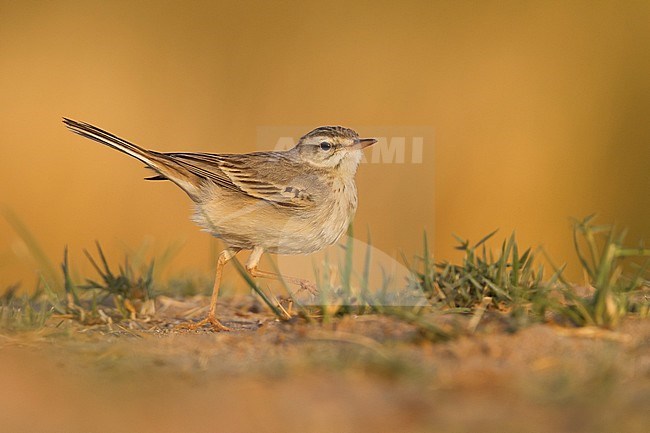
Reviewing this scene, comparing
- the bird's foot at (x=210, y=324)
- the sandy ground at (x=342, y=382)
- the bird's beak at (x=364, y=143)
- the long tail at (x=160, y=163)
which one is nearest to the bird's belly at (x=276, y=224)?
the long tail at (x=160, y=163)

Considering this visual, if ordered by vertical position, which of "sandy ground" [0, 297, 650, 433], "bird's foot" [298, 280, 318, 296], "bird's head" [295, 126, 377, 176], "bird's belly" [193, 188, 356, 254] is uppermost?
"bird's head" [295, 126, 377, 176]

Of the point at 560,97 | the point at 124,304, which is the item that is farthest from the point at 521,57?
the point at 124,304

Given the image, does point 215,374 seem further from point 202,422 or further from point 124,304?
point 124,304

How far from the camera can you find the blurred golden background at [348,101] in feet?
29.4

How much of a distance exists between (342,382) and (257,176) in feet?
9.80

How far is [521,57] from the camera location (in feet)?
31.7

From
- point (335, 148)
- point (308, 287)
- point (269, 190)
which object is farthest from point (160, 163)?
point (308, 287)

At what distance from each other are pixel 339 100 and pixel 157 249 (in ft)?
12.0

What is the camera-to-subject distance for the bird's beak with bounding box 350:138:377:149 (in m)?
5.76

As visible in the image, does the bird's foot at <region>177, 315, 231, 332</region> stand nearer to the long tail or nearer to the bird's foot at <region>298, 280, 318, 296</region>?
the bird's foot at <region>298, 280, 318, 296</region>

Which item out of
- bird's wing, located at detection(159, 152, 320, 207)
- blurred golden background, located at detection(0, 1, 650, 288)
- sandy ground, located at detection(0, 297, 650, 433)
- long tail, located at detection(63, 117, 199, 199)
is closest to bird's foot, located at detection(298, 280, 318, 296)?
bird's wing, located at detection(159, 152, 320, 207)

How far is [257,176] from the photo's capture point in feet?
19.4

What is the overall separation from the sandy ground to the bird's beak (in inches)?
74.1

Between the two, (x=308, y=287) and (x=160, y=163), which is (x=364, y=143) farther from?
(x=160, y=163)
